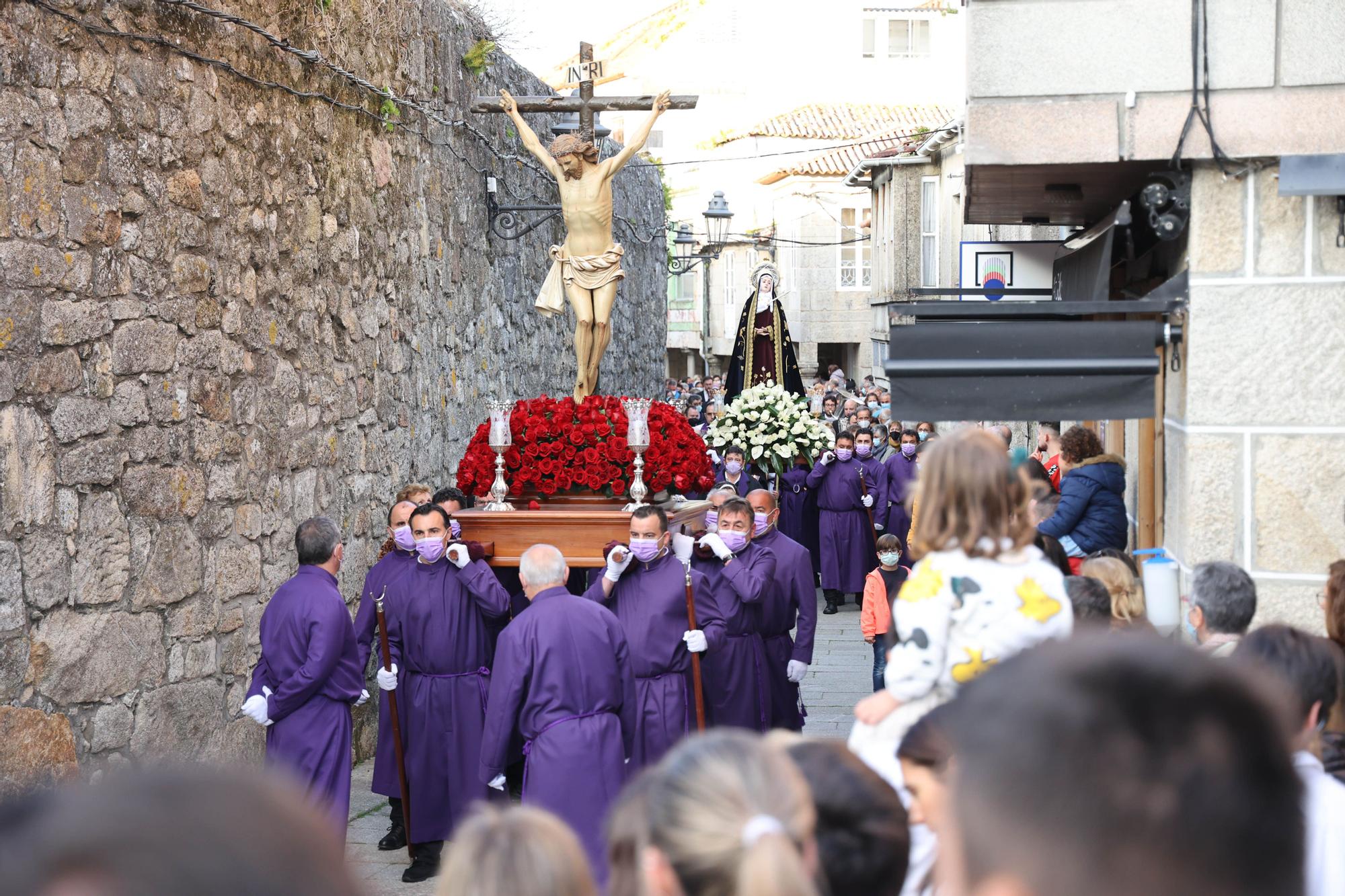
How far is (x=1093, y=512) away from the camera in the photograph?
6.52 meters

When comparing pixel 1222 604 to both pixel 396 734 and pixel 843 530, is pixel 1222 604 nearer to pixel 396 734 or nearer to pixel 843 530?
pixel 396 734

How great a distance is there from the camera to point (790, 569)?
→ 24.9 feet

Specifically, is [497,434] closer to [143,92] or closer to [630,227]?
[143,92]

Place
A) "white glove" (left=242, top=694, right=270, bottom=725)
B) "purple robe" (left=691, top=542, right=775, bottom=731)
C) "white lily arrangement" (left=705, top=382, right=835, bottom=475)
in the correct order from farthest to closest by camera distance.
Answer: "white lily arrangement" (left=705, top=382, right=835, bottom=475) < "purple robe" (left=691, top=542, right=775, bottom=731) < "white glove" (left=242, top=694, right=270, bottom=725)

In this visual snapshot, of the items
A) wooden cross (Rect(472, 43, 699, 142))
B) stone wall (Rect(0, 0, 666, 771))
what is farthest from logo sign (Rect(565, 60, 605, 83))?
stone wall (Rect(0, 0, 666, 771))

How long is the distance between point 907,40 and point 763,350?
28298mm

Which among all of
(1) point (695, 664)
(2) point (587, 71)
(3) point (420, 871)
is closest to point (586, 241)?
(2) point (587, 71)

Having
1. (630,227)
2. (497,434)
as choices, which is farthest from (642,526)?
(630,227)

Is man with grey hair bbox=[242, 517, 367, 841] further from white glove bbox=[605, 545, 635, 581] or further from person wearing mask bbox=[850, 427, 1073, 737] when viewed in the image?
person wearing mask bbox=[850, 427, 1073, 737]

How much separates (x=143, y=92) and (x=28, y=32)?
0.79m

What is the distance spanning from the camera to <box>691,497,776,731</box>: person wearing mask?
710cm

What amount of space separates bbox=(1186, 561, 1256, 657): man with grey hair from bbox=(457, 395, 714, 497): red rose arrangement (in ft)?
11.2

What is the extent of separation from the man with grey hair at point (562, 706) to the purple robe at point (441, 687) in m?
1.15

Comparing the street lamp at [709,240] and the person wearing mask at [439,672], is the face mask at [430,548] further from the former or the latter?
the street lamp at [709,240]
